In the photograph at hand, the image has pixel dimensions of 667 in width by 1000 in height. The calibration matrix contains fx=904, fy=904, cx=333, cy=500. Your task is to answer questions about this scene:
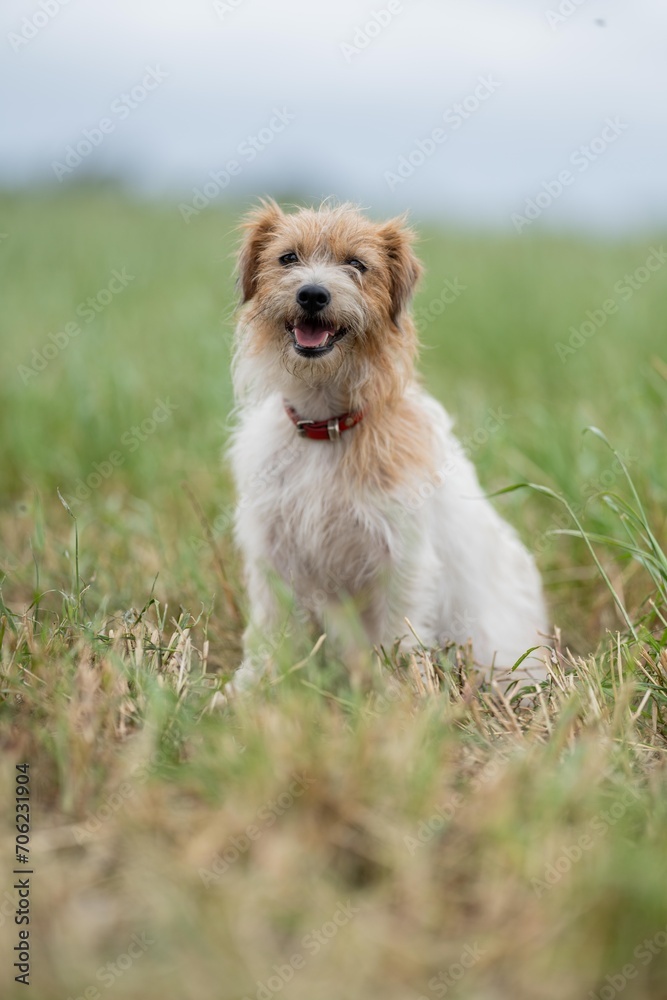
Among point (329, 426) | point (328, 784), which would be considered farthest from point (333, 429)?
point (328, 784)

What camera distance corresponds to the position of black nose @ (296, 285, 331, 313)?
11.5ft

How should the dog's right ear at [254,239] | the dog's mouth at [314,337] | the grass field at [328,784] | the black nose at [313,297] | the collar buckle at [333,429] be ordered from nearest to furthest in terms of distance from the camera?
the grass field at [328,784], the black nose at [313,297], the dog's mouth at [314,337], the collar buckle at [333,429], the dog's right ear at [254,239]

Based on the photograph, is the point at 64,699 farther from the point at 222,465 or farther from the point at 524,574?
the point at 222,465

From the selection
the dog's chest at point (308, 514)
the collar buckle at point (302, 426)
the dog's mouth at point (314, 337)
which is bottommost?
the dog's chest at point (308, 514)

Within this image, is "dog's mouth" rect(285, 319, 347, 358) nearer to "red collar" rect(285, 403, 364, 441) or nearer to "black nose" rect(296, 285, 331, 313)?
"black nose" rect(296, 285, 331, 313)

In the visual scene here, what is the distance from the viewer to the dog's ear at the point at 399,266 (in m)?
3.77

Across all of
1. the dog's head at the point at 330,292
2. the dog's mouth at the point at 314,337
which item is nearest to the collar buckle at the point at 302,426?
the dog's head at the point at 330,292

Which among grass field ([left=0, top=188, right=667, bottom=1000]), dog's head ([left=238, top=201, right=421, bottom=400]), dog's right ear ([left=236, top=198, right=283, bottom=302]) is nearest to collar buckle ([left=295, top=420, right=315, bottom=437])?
dog's head ([left=238, top=201, right=421, bottom=400])

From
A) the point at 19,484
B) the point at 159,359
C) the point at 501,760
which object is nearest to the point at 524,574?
the point at 501,760

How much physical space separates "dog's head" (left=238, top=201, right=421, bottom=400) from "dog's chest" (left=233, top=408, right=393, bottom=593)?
1.08 feet

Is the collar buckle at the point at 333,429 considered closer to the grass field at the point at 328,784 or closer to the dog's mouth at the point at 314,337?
the dog's mouth at the point at 314,337

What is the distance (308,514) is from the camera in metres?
3.67

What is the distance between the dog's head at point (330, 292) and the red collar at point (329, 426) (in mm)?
153

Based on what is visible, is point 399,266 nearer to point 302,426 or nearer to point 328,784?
point 302,426
